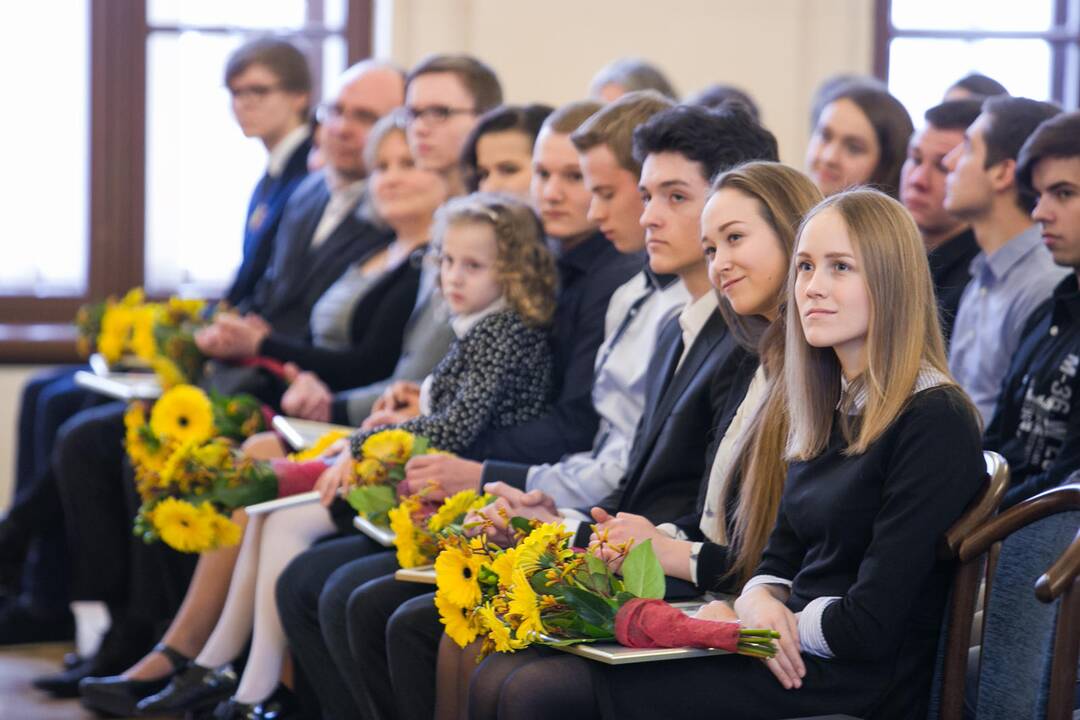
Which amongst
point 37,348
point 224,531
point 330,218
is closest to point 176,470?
point 224,531

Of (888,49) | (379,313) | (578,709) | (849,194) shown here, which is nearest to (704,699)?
(578,709)

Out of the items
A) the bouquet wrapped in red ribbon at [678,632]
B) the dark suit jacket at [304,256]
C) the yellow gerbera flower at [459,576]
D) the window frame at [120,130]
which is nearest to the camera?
the bouquet wrapped in red ribbon at [678,632]

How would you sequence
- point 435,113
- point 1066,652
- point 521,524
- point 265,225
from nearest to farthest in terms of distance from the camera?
point 1066,652 → point 521,524 → point 435,113 → point 265,225

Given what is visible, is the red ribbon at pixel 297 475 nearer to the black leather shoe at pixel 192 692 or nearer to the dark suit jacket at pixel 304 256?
the black leather shoe at pixel 192 692

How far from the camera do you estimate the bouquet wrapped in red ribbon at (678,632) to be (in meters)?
2.06

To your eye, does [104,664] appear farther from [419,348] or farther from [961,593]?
[961,593]

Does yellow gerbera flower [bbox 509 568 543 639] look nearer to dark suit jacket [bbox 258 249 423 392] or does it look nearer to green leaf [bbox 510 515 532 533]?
green leaf [bbox 510 515 532 533]

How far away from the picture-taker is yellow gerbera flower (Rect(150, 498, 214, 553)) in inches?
132

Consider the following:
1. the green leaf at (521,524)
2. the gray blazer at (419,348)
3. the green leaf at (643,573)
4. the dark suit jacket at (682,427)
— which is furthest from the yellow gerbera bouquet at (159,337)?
the green leaf at (643,573)

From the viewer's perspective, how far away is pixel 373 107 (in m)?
4.91

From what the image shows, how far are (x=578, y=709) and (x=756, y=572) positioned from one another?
14.0 inches

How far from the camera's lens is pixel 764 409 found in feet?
7.89

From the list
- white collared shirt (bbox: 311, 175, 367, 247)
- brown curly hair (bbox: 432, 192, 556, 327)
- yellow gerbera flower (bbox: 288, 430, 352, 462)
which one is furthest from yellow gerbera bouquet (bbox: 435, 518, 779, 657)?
white collared shirt (bbox: 311, 175, 367, 247)

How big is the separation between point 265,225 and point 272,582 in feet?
6.74
